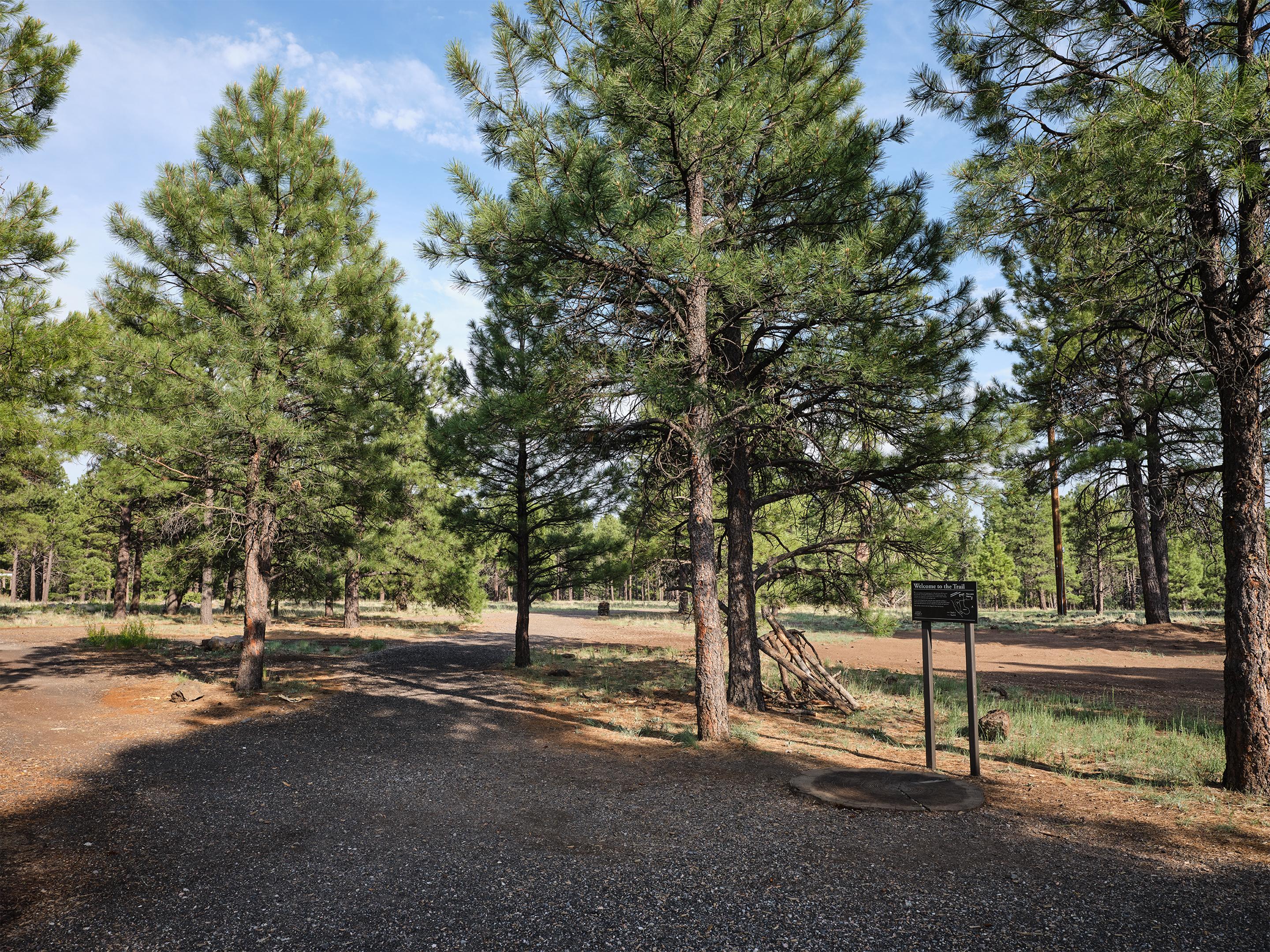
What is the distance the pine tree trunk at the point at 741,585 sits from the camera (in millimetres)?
9352

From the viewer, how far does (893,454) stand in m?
8.55

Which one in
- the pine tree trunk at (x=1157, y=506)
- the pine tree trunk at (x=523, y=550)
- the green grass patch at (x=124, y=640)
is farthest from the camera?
the green grass patch at (x=124, y=640)

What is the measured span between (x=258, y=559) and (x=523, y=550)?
17.6ft

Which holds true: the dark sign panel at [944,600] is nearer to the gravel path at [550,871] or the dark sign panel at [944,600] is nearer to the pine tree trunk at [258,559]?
the gravel path at [550,871]

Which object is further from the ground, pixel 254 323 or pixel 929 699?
pixel 254 323

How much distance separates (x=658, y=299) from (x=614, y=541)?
7727mm

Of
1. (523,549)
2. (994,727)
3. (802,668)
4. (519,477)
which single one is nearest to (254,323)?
(519,477)

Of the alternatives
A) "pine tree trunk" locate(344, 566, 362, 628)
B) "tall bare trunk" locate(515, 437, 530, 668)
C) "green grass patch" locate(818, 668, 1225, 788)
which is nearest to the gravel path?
"green grass patch" locate(818, 668, 1225, 788)

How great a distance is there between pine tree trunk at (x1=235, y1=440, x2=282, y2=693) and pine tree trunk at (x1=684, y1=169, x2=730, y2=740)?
699 centimetres

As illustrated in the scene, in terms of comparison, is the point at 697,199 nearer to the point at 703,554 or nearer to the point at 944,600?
the point at 703,554

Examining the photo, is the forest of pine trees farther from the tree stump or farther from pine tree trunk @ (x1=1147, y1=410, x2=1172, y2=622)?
the tree stump

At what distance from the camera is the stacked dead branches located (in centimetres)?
1006

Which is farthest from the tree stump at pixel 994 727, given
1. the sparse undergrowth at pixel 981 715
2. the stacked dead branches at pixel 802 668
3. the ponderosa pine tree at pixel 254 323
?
the ponderosa pine tree at pixel 254 323

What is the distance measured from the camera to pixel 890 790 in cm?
565
